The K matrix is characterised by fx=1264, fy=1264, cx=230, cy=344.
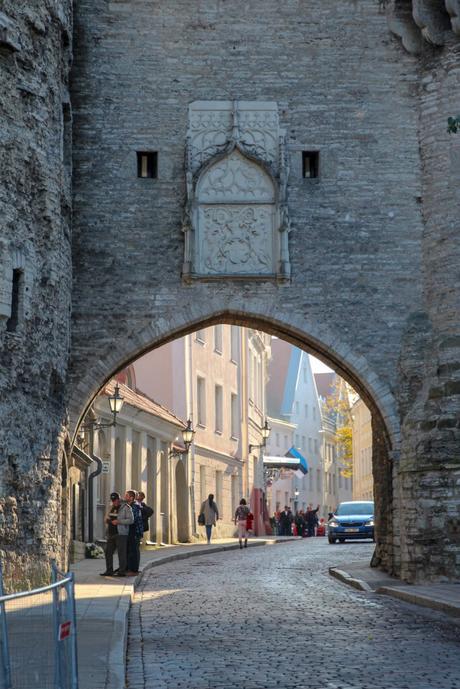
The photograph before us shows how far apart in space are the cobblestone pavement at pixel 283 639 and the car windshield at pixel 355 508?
1314cm

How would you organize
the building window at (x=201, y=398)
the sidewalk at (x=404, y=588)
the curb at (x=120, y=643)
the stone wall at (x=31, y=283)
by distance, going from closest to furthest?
1. the curb at (x=120, y=643)
2. the sidewalk at (x=404, y=588)
3. the stone wall at (x=31, y=283)
4. the building window at (x=201, y=398)

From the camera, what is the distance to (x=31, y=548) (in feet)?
46.3

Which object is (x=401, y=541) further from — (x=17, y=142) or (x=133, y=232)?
(x=17, y=142)

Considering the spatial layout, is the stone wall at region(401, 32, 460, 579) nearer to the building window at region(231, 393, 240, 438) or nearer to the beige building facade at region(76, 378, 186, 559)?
the beige building facade at region(76, 378, 186, 559)

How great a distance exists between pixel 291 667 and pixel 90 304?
932 cm

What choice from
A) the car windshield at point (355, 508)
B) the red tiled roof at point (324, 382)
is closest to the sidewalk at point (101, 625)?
the car windshield at point (355, 508)

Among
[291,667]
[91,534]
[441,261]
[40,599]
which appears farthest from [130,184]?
[40,599]

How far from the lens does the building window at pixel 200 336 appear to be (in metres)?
33.4

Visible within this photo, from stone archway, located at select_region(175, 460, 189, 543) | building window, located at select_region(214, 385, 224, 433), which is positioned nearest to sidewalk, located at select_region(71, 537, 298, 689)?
stone archway, located at select_region(175, 460, 189, 543)

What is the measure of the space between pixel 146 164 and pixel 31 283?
11.7ft

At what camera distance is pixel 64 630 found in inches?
222

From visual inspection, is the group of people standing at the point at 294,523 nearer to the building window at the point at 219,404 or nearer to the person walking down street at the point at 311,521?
the person walking down street at the point at 311,521

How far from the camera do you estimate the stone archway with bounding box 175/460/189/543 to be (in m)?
31.5

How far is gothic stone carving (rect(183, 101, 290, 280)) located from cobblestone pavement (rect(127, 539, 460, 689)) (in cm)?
422
